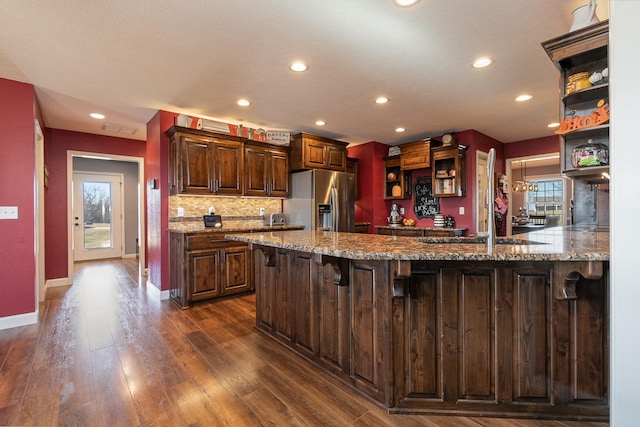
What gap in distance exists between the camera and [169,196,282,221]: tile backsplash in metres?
4.20

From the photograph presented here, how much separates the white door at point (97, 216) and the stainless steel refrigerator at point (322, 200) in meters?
4.84

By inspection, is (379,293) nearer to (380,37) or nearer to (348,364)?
(348,364)

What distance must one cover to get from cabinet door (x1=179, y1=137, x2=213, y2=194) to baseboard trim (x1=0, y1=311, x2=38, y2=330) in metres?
1.98

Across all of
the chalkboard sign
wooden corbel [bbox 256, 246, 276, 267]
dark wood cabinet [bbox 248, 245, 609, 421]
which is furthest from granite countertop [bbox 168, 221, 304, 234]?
dark wood cabinet [bbox 248, 245, 609, 421]

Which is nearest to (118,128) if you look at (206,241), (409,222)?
(206,241)

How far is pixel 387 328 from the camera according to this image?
5.63 feet

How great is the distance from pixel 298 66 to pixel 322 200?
2427 millimetres

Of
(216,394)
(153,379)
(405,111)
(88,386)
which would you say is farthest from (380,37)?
(88,386)

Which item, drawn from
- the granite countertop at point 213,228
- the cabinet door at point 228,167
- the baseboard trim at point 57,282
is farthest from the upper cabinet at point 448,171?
the baseboard trim at point 57,282

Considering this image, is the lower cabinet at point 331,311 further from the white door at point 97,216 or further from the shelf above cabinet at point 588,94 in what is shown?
the white door at point 97,216

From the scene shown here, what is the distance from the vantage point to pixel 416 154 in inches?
212

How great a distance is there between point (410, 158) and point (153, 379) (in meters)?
4.91

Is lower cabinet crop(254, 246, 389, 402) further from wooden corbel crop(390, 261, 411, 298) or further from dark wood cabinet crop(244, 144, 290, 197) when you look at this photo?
dark wood cabinet crop(244, 144, 290, 197)

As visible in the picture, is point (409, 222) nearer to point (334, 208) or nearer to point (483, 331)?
point (334, 208)
